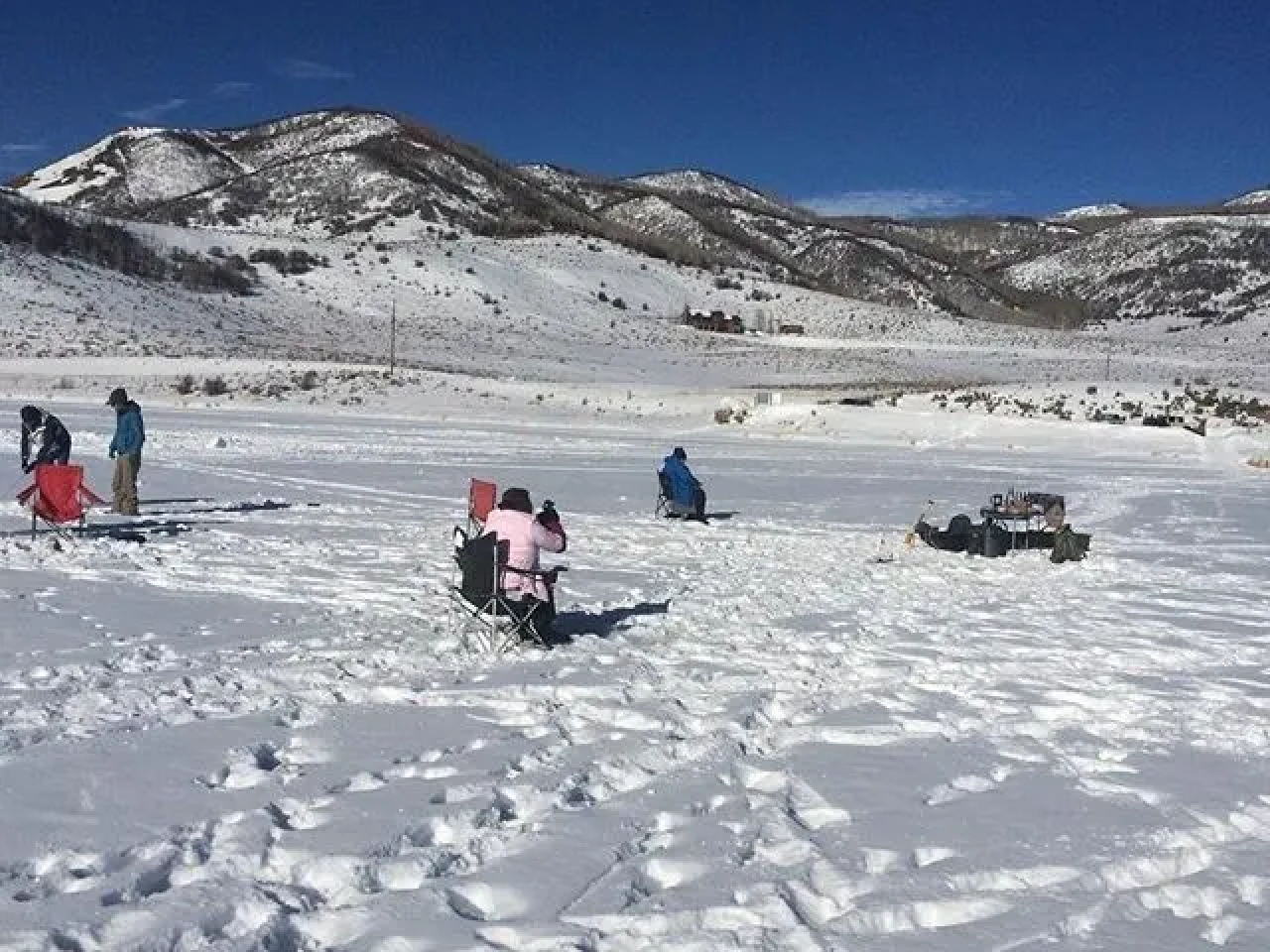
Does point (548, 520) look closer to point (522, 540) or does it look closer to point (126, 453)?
point (522, 540)

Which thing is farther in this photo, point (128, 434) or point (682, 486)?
point (682, 486)

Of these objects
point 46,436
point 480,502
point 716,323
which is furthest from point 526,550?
point 716,323

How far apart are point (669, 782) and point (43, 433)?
422 inches

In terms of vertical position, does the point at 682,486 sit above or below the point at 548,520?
below

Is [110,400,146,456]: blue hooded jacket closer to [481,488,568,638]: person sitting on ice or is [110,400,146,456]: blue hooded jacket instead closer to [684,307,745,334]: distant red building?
[481,488,568,638]: person sitting on ice

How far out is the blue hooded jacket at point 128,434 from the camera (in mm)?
15305

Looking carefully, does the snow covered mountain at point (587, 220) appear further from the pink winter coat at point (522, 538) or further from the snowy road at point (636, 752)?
the pink winter coat at point (522, 538)

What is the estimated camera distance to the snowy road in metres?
4.83

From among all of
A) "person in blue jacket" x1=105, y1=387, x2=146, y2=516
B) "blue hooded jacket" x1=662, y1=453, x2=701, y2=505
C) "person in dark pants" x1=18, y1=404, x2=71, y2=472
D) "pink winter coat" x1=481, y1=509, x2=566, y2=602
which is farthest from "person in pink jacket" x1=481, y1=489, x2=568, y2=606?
"blue hooded jacket" x1=662, y1=453, x2=701, y2=505

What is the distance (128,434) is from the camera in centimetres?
1535

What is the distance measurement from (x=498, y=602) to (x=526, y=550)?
17.9 inches

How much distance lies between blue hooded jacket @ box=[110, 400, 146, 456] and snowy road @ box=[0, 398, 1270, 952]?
1401 mm

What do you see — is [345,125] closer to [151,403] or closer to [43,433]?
[151,403]

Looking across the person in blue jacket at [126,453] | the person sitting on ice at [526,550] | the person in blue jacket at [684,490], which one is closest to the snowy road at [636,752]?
the person sitting on ice at [526,550]
